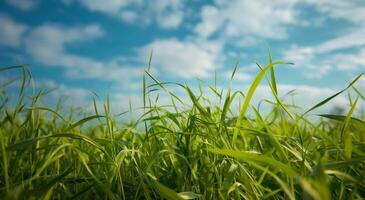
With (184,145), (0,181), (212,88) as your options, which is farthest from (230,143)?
(0,181)

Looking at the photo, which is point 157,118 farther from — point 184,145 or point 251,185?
point 251,185

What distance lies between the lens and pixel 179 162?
1.35 m

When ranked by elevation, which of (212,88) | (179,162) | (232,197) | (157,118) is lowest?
(232,197)

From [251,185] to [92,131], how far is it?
1.89 metres

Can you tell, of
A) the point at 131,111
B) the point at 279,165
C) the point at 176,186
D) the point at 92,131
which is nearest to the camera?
the point at 279,165

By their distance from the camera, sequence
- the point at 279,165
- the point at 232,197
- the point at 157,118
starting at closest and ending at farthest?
the point at 279,165 < the point at 232,197 < the point at 157,118

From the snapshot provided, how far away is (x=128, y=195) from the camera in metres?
1.27

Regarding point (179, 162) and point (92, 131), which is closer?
point (179, 162)

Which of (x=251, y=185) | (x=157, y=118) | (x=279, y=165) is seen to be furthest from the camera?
(x=157, y=118)

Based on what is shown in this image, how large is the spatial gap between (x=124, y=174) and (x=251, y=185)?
0.53 metres

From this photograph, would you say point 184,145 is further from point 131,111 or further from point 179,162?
point 131,111

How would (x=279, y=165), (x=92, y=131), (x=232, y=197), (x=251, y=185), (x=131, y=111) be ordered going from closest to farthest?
(x=279, y=165) < (x=251, y=185) < (x=232, y=197) < (x=131, y=111) < (x=92, y=131)

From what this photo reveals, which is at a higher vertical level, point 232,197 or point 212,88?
point 212,88

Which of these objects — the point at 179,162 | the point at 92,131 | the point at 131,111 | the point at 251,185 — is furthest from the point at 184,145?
the point at 92,131
